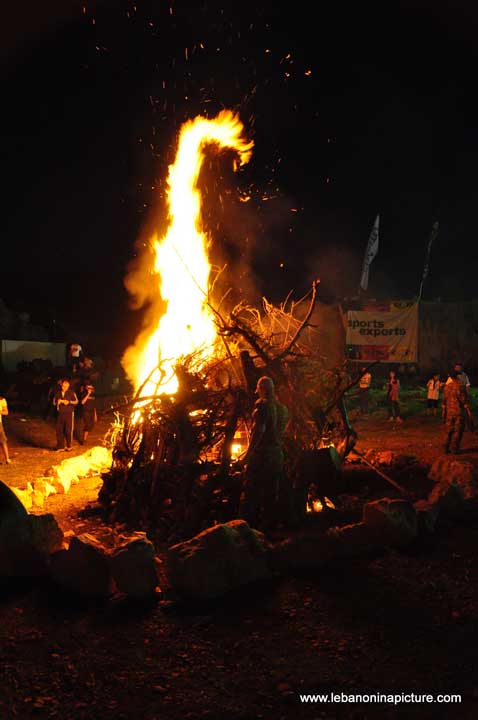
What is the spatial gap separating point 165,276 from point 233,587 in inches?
224

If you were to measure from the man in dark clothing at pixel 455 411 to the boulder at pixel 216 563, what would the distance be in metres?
7.60

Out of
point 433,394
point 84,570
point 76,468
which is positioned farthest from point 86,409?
point 433,394

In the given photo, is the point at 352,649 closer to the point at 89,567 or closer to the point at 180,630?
the point at 180,630

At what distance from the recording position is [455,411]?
11.3 meters

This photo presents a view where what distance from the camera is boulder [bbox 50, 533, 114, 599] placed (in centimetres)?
457

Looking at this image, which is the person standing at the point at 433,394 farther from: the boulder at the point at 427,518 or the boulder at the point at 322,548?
the boulder at the point at 322,548

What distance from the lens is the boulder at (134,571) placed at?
459cm

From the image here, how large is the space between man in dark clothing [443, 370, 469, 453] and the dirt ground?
632 cm

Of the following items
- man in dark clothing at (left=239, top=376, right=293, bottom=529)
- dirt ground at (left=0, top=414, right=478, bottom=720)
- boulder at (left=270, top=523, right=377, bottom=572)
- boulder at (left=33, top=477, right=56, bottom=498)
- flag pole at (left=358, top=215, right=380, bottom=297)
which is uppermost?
flag pole at (left=358, top=215, right=380, bottom=297)

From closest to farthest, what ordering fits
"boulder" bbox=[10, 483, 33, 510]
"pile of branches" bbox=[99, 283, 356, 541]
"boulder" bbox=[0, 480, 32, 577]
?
"boulder" bbox=[0, 480, 32, 577] → "pile of branches" bbox=[99, 283, 356, 541] → "boulder" bbox=[10, 483, 33, 510]

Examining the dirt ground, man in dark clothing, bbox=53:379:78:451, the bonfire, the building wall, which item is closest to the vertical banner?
man in dark clothing, bbox=53:379:78:451

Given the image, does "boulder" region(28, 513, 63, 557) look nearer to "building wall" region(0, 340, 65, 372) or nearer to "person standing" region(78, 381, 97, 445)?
"person standing" region(78, 381, 97, 445)

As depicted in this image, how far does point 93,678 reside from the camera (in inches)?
140

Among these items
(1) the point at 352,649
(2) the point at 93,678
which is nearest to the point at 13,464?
(2) the point at 93,678
